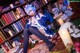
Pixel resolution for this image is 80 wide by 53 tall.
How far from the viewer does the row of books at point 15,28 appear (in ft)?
10.7

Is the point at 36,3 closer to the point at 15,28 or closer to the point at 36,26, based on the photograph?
the point at 15,28

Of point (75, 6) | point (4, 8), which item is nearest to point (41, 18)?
point (4, 8)

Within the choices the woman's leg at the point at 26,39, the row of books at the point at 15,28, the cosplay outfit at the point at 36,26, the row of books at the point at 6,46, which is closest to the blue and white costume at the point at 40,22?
the cosplay outfit at the point at 36,26

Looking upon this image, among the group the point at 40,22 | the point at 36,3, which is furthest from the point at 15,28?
the point at 36,3

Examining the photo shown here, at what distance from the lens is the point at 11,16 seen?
3311 mm

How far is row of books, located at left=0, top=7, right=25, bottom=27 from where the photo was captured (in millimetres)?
3211

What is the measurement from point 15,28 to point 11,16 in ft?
0.81

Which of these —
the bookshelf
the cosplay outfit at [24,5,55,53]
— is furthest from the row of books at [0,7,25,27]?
the cosplay outfit at [24,5,55,53]

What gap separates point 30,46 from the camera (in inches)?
124

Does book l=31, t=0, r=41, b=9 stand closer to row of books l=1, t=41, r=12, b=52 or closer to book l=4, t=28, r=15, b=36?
book l=4, t=28, r=15, b=36

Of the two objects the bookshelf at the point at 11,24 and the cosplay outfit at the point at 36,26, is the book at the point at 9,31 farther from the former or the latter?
the cosplay outfit at the point at 36,26

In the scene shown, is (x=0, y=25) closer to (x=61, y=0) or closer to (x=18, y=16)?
(x=18, y=16)

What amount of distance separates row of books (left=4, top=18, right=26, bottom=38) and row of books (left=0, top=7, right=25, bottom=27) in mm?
101

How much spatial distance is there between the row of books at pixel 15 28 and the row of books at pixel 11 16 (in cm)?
10
